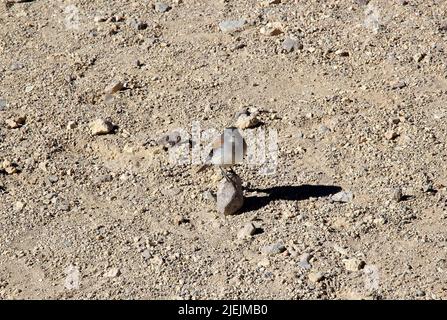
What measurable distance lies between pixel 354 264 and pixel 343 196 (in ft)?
2.25

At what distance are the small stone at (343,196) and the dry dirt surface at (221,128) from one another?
0.02m

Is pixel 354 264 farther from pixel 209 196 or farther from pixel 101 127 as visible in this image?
pixel 101 127

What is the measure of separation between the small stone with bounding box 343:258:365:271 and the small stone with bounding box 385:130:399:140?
1.34 m

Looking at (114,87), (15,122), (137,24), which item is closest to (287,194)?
(114,87)

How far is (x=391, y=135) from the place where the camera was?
7082 mm

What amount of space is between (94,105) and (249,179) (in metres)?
1.54

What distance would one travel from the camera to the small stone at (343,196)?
6527 millimetres

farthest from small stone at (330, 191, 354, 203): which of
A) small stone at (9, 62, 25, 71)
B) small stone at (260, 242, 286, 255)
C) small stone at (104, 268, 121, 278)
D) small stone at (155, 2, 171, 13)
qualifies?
small stone at (9, 62, 25, 71)

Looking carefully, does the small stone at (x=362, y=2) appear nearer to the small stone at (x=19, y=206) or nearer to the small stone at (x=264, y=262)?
the small stone at (x=264, y=262)

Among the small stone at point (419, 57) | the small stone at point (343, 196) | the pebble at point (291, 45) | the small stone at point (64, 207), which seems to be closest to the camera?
the small stone at point (343, 196)

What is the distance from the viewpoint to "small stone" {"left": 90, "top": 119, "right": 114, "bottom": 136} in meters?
7.29

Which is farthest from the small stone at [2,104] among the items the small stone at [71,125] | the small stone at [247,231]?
the small stone at [247,231]

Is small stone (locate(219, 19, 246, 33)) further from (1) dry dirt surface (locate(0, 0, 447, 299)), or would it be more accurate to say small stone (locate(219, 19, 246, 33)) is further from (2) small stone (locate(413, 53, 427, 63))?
(2) small stone (locate(413, 53, 427, 63))

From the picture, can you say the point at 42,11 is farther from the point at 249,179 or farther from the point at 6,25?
the point at 249,179
